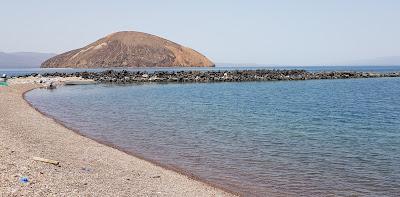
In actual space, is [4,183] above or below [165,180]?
above

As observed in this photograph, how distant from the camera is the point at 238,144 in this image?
2148 cm

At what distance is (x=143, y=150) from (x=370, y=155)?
1023 centimetres

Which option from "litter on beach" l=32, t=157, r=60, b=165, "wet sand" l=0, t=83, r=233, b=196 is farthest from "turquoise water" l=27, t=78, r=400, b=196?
"litter on beach" l=32, t=157, r=60, b=165

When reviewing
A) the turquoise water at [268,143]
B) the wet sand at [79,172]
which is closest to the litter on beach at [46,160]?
the wet sand at [79,172]

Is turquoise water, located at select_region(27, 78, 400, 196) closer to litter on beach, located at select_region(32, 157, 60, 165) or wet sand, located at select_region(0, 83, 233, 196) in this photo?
wet sand, located at select_region(0, 83, 233, 196)

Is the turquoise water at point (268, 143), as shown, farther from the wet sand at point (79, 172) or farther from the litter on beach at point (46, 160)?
the litter on beach at point (46, 160)

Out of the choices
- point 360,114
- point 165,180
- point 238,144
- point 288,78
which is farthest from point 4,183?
point 288,78

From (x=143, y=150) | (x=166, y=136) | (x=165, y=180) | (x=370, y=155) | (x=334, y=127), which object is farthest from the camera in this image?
(x=334, y=127)

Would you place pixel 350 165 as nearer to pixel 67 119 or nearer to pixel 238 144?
pixel 238 144

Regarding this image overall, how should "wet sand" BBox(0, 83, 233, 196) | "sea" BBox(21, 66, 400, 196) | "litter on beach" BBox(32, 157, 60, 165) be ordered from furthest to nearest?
1. "sea" BBox(21, 66, 400, 196)
2. "litter on beach" BBox(32, 157, 60, 165)
3. "wet sand" BBox(0, 83, 233, 196)

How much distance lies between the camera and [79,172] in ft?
46.8

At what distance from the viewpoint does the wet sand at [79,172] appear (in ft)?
37.8

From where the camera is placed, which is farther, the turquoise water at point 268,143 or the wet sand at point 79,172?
the turquoise water at point 268,143

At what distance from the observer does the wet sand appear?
11.5 meters
